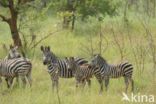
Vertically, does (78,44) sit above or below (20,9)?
below

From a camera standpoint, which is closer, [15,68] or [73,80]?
[15,68]

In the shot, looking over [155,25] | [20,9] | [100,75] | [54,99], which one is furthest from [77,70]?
[155,25]

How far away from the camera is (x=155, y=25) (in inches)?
1366

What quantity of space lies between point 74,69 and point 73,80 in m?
2.76

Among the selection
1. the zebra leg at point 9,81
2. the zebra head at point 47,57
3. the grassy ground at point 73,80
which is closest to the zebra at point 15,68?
the zebra leg at point 9,81

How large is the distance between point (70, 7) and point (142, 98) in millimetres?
21807

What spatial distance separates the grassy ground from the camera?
38.7 feet

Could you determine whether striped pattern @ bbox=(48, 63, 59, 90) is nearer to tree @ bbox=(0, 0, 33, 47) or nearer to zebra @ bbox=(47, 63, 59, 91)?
zebra @ bbox=(47, 63, 59, 91)

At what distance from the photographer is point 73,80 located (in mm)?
17000

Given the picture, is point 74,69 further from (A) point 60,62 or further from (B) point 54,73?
(A) point 60,62

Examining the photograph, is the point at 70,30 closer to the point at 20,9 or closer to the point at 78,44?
the point at 78,44

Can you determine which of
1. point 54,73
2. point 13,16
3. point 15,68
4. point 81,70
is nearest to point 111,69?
point 81,70

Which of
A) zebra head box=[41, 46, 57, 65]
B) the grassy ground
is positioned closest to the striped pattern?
zebra head box=[41, 46, 57, 65]

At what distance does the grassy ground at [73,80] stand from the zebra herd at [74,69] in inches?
14.7
